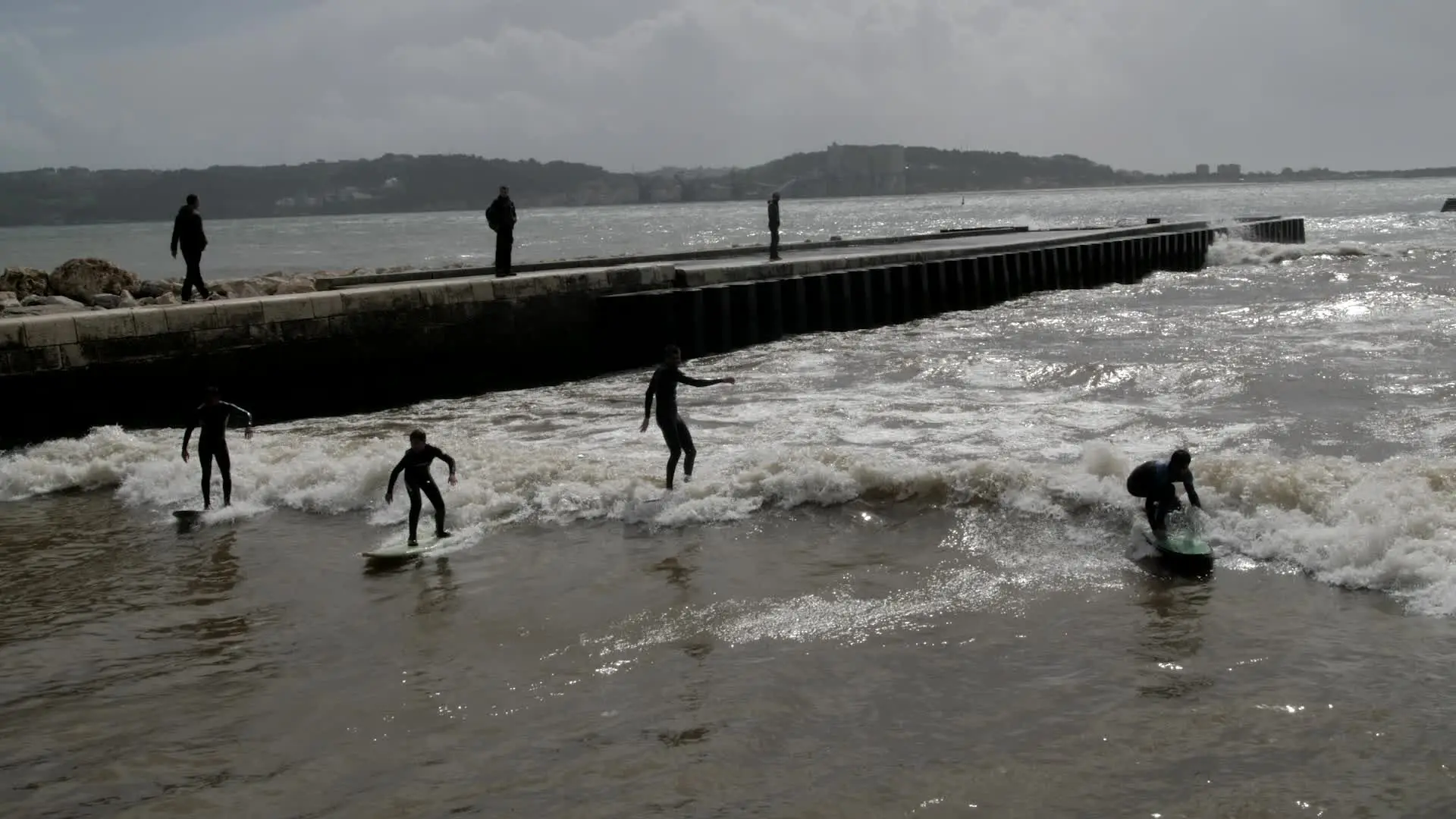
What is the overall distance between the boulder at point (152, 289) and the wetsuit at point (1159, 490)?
1937cm

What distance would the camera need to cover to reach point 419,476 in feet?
36.1

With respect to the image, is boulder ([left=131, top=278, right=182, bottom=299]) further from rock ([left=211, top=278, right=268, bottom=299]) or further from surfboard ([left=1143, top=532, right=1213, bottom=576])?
surfboard ([left=1143, top=532, right=1213, bottom=576])

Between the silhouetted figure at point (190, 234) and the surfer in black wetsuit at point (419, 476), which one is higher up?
the silhouetted figure at point (190, 234)

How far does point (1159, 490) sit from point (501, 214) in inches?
521

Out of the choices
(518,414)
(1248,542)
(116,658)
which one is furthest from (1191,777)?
(518,414)

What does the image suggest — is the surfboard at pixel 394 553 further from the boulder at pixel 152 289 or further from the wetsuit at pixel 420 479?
the boulder at pixel 152 289

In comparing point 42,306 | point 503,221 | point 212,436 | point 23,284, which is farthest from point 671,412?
point 23,284

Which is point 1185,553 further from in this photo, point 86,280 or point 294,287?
point 86,280

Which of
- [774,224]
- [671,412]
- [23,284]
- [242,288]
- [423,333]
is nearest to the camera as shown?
[671,412]

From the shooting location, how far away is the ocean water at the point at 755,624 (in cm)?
618

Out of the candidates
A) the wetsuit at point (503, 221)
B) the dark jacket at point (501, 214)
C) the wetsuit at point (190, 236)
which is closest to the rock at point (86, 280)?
the wetsuit at point (190, 236)

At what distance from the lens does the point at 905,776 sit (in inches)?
242

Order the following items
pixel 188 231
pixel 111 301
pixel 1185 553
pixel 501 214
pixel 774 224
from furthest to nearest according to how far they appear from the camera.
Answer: pixel 774 224 < pixel 111 301 < pixel 501 214 < pixel 188 231 < pixel 1185 553

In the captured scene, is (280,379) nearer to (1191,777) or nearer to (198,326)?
(198,326)
